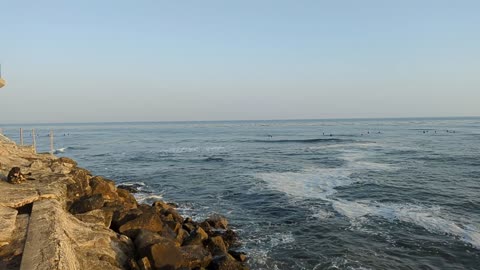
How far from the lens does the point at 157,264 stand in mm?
9695

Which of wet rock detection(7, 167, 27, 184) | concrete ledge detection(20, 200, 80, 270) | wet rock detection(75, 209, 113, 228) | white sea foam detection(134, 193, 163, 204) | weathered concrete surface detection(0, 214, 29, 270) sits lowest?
white sea foam detection(134, 193, 163, 204)

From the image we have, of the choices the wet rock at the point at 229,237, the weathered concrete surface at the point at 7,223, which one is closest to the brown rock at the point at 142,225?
the wet rock at the point at 229,237

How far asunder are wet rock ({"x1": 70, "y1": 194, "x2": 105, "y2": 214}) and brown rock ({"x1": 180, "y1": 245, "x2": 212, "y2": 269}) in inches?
153

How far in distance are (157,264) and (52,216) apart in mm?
3173

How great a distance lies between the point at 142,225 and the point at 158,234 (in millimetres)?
685

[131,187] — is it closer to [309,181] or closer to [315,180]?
[309,181]

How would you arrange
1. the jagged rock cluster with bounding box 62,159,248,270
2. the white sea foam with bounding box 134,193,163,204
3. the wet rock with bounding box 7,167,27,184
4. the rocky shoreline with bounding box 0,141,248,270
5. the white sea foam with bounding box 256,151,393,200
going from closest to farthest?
the rocky shoreline with bounding box 0,141,248,270, the jagged rock cluster with bounding box 62,159,248,270, the wet rock with bounding box 7,167,27,184, the white sea foam with bounding box 134,193,163,204, the white sea foam with bounding box 256,151,393,200

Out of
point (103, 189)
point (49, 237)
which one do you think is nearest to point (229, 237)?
point (103, 189)

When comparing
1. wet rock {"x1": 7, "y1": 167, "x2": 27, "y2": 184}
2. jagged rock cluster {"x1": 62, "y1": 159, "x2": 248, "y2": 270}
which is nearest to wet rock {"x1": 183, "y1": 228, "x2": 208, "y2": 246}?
jagged rock cluster {"x1": 62, "y1": 159, "x2": 248, "y2": 270}

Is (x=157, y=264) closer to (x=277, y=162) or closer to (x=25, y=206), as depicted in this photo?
(x=25, y=206)

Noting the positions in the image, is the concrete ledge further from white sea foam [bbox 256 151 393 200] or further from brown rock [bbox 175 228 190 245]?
white sea foam [bbox 256 151 393 200]

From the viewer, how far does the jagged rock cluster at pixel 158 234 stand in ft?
32.8

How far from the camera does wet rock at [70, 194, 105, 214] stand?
12312 millimetres

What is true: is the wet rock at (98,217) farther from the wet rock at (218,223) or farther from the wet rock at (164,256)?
the wet rock at (218,223)
